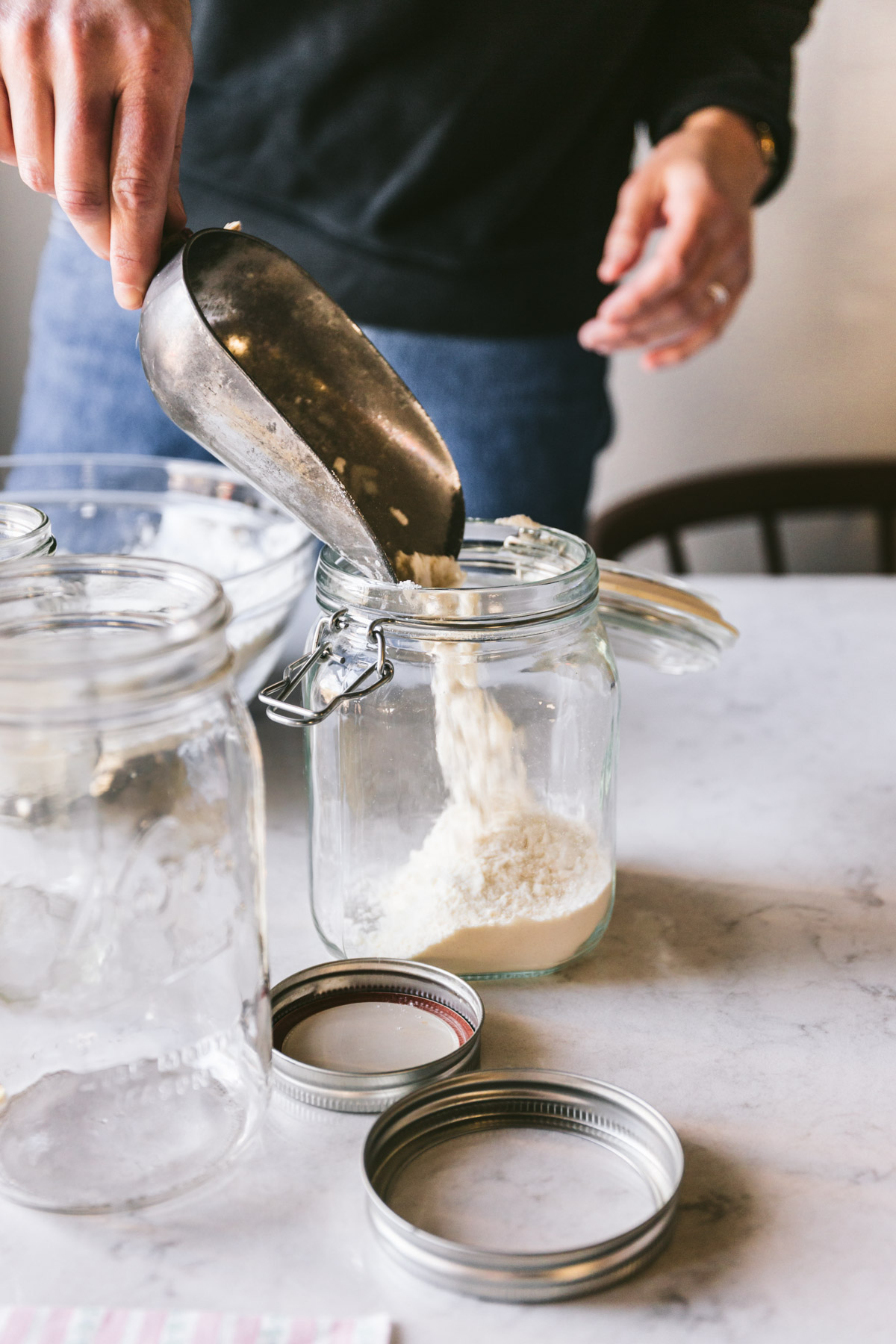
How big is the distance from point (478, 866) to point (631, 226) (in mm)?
711

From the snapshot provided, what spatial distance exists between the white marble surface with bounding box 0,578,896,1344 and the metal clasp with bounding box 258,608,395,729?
0.15m

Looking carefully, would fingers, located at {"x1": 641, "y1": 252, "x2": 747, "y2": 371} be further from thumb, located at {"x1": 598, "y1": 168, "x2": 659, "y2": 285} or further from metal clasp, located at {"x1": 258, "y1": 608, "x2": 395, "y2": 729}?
metal clasp, located at {"x1": 258, "y1": 608, "x2": 395, "y2": 729}

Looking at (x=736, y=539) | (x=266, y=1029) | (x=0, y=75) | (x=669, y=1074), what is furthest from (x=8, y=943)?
(x=736, y=539)

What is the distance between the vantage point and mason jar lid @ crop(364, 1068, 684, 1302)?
1.35ft

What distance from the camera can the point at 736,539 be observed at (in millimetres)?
2154

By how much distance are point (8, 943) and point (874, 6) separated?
1859 mm

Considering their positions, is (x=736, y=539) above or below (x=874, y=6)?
below

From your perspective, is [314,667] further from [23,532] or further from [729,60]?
[729,60]

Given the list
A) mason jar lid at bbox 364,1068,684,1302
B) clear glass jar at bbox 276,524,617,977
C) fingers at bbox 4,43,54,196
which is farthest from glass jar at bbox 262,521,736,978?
fingers at bbox 4,43,54,196

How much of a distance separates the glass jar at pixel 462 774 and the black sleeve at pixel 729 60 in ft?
2.45

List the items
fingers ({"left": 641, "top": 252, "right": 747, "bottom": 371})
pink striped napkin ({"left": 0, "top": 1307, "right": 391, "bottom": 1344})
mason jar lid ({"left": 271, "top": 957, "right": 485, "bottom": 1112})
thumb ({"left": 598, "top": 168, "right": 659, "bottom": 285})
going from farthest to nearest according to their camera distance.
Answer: fingers ({"left": 641, "top": 252, "right": 747, "bottom": 371}), thumb ({"left": 598, "top": 168, "right": 659, "bottom": 285}), mason jar lid ({"left": 271, "top": 957, "right": 485, "bottom": 1112}), pink striped napkin ({"left": 0, "top": 1307, "right": 391, "bottom": 1344})

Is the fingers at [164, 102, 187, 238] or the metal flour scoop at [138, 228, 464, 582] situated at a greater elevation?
the fingers at [164, 102, 187, 238]

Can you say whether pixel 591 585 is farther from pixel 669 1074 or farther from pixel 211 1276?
pixel 211 1276

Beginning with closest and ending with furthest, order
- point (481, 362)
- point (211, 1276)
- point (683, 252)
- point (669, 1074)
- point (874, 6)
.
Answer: point (211, 1276) < point (669, 1074) < point (683, 252) < point (481, 362) < point (874, 6)
